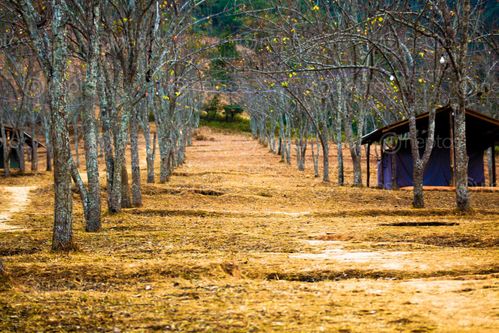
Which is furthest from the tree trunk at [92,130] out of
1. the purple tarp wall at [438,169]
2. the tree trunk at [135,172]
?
the purple tarp wall at [438,169]

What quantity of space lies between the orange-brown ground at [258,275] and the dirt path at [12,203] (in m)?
0.67

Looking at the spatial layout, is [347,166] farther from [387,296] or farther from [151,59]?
[387,296]

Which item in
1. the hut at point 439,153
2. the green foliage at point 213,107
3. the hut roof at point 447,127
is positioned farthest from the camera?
the green foliage at point 213,107

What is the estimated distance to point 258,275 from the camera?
9.13m

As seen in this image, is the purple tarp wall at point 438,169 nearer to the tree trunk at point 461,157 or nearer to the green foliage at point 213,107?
the tree trunk at point 461,157

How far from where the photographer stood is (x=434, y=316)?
252 inches

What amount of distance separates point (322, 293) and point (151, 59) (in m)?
12.4

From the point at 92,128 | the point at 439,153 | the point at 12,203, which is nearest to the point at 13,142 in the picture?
the point at 12,203

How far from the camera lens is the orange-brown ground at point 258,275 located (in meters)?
6.51

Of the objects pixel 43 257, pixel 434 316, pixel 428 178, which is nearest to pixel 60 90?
pixel 43 257

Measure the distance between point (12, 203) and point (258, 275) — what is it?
16110 millimetres

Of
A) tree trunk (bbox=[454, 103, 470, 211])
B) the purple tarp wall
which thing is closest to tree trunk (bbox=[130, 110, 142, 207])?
tree trunk (bbox=[454, 103, 470, 211])

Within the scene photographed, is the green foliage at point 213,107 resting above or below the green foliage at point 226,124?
above

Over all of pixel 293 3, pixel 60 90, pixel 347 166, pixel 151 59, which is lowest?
pixel 347 166
